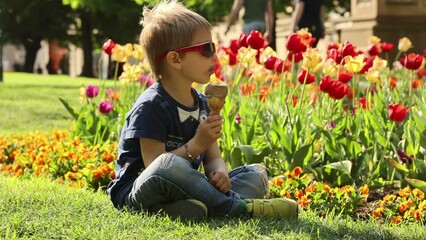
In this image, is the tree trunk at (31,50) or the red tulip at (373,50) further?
the tree trunk at (31,50)

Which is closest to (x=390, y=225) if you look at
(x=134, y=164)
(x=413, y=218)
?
(x=413, y=218)

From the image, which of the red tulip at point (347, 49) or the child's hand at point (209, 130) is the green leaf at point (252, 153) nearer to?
the red tulip at point (347, 49)

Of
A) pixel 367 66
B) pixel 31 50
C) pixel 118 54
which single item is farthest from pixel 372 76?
pixel 31 50

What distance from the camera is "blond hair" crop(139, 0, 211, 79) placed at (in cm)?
434

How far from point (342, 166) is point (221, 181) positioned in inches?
48.5

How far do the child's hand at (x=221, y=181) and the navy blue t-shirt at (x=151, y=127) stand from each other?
0.20 m

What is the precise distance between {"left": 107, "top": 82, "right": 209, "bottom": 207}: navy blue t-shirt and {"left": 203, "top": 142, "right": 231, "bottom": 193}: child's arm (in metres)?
0.06

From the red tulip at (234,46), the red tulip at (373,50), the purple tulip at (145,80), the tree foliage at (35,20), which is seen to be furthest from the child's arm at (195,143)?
the tree foliage at (35,20)

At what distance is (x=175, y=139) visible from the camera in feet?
14.5

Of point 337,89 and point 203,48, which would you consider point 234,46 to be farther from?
point 203,48

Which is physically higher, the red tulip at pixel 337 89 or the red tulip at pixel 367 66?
the red tulip at pixel 367 66

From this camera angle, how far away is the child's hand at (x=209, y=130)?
165 inches

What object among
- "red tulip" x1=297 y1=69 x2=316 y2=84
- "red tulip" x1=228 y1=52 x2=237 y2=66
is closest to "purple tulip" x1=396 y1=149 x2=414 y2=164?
"red tulip" x1=297 y1=69 x2=316 y2=84

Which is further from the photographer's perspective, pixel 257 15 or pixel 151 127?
pixel 257 15
